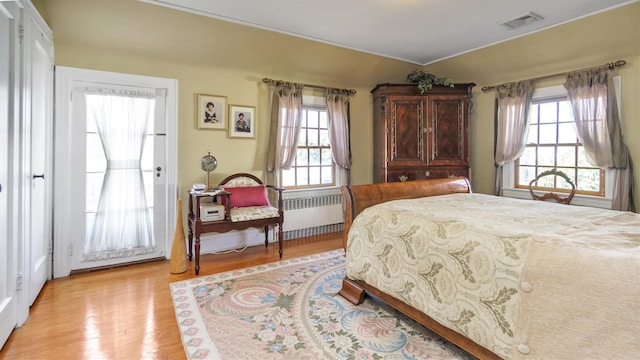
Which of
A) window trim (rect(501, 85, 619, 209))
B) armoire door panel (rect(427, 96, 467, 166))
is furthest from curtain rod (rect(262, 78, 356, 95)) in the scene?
window trim (rect(501, 85, 619, 209))

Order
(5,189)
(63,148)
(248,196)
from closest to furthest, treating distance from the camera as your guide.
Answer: (5,189), (63,148), (248,196)

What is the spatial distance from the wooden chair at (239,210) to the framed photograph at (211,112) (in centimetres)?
64

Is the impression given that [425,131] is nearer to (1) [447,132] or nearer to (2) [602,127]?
(1) [447,132]

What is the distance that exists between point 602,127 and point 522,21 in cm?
137

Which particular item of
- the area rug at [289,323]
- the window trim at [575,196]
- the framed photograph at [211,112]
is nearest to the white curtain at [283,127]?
the framed photograph at [211,112]

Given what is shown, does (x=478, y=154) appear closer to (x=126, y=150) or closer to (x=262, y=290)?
(x=262, y=290)

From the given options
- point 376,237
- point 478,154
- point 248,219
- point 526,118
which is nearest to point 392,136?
point 478,154

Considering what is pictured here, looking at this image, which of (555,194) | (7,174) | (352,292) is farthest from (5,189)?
(555,194)

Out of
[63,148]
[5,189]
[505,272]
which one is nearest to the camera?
[505,272]

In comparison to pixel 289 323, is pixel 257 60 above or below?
above

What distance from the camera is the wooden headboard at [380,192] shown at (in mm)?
2355

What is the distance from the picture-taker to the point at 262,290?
2639 millimetres

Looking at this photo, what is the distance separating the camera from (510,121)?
13.4 ft

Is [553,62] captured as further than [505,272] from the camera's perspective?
Yes
